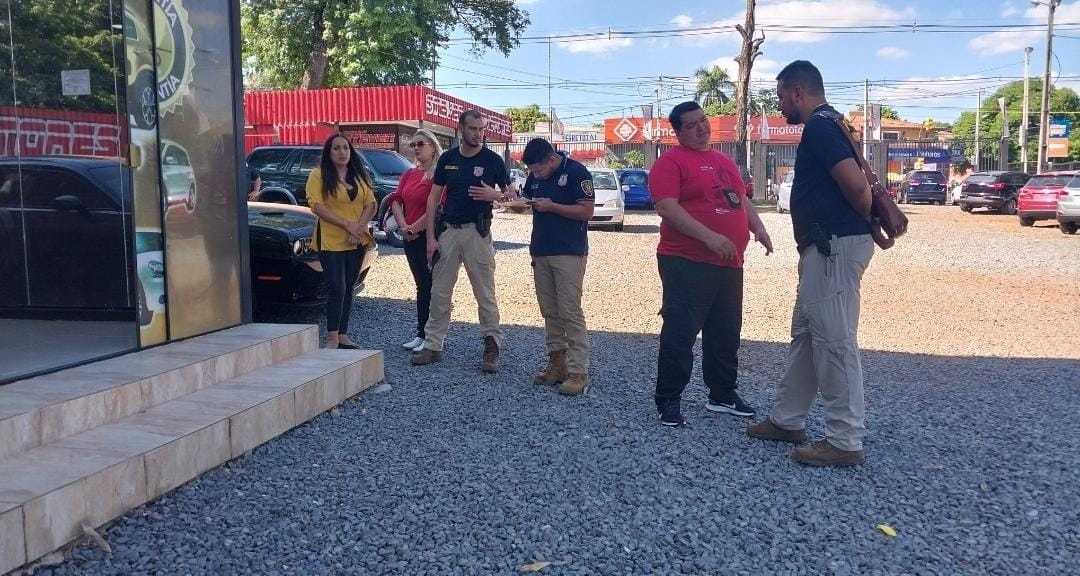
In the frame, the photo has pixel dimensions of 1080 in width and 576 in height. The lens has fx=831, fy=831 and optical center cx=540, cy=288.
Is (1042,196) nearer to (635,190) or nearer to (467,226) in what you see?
(635,190)

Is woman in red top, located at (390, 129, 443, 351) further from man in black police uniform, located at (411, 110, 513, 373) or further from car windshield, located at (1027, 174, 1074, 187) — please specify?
car windshield, located at (1027, 174, 1074, 187)

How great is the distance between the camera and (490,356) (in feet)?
19.7

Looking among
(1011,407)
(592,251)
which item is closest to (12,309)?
(1011,407)

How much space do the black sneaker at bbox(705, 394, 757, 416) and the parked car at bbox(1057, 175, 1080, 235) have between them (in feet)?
58.4

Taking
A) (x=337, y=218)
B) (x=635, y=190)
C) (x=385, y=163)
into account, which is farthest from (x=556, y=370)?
(x=635, y=190)

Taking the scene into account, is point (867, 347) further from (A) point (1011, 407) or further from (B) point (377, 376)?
(B) point (377, 376)

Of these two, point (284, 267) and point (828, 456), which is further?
point (284, 267)

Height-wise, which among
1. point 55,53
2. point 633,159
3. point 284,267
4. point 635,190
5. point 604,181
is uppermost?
point 633,159

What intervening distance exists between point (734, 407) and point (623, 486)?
147cm

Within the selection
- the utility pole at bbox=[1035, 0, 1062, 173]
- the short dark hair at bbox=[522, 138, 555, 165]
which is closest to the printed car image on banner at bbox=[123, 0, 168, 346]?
the short dark hair at bbox=[522, 138, 555, 165]

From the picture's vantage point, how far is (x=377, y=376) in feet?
18.3

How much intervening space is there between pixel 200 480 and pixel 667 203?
8.97 feet

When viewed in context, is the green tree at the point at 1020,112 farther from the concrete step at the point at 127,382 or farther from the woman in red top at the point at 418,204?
the concrete step at the point at 127,382

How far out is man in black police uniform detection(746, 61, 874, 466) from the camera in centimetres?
405
